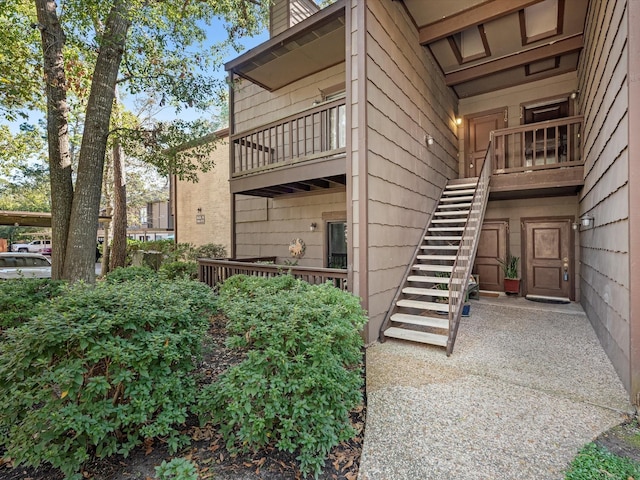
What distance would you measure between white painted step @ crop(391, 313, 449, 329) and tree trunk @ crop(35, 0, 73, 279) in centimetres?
501

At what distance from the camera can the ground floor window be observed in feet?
22.9

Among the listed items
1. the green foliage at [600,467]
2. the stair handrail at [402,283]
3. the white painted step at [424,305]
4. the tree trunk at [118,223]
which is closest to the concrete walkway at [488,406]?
the green foliage at [600,467]

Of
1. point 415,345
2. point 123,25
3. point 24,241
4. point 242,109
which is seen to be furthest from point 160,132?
point 24,241

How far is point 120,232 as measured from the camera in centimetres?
1020

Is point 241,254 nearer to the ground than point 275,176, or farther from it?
nearer to the ground

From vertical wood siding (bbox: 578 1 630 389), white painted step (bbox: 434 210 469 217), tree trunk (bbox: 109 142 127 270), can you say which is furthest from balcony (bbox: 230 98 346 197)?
tree trunk (bbox: 109 142 127 270)

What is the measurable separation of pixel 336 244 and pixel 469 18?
4821mm

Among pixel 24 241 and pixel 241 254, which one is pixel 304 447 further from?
pixel 24 241

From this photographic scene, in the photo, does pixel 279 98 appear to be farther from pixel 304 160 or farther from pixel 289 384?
pixel 289 384

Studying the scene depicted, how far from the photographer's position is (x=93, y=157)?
476 centimetres

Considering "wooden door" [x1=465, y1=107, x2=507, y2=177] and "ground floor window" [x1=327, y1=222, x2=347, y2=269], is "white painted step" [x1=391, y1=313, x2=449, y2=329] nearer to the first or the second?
"ground floor window" [x1=327, y1=222, x2=347, y2=269]

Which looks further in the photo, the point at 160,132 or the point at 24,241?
the point at 24,241

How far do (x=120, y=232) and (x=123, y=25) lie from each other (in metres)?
6.94

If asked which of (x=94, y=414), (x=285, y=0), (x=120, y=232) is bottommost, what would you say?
(x=94, y=414)
